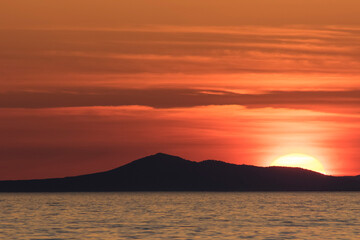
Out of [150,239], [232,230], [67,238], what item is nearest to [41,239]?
[67,238]

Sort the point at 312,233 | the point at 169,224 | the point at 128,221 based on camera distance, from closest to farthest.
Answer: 1. the point at 312,233
2. the point at 169,224
3. the point at 128,221

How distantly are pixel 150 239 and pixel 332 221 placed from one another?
39244 millimetres

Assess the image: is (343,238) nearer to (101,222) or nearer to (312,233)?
(312,233)

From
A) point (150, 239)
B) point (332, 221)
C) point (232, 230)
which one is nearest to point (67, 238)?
point (150, 239)

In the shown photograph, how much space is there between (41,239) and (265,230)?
26.5m

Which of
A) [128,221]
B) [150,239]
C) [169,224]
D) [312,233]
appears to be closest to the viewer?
[150,239]

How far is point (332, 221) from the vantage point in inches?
4643

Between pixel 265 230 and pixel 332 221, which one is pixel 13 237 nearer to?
pixel 265 230

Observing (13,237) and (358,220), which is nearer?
(13,237)

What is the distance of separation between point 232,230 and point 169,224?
39.3ft

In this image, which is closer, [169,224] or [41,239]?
[41,239]

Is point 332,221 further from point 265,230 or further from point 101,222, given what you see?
point 101,222

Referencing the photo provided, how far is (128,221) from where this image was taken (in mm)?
A: 116375

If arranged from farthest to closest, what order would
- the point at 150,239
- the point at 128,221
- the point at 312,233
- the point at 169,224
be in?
1. the point at 128,221
2. the point at 169,224
3. the point at 312,233
4. the point at 150,239
